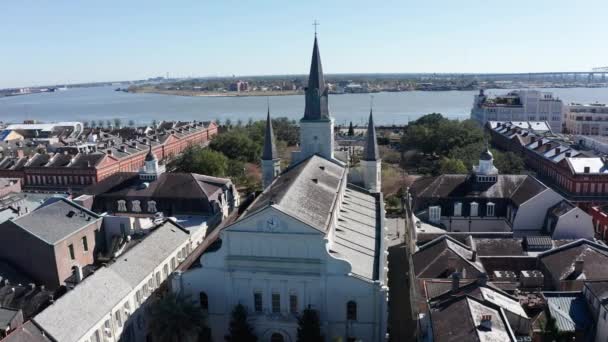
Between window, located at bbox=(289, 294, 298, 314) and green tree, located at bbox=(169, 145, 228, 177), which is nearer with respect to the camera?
window, located at bbox=(289, 294, 298, 314)

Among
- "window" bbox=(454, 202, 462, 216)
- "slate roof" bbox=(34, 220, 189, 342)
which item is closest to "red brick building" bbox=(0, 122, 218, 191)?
"slate roof" bbox=(34, 220, 189, 342)

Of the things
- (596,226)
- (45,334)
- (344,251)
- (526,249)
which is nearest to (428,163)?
(596,226)

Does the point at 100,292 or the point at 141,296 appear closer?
the point at 100,292

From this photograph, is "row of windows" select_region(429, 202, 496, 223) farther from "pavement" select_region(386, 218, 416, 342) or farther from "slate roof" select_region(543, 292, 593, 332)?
"slate roof" select_region(543, 292, 593, 332)

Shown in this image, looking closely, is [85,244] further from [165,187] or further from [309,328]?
[309,328]

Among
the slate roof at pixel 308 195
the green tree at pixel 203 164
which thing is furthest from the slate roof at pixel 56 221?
the green tree at pixel 203 164

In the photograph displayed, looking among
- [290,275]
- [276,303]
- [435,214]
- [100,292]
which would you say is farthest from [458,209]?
[100,292]
